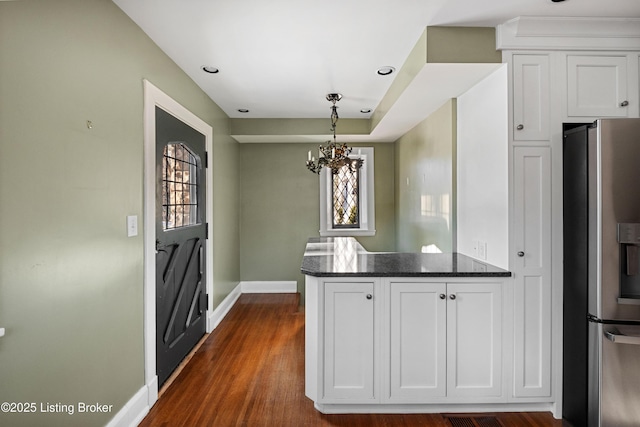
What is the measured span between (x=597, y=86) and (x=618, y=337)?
1.48m

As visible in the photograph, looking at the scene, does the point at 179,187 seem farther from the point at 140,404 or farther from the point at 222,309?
the point at 222,309

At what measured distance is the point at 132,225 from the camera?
208 centimetres

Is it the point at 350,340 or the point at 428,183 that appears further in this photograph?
the point at 428,183

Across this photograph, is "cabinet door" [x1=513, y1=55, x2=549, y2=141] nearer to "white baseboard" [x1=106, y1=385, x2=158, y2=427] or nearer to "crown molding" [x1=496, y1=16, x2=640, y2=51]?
"crown molding" [x1=496, y1=16, x2=640, y2=51]

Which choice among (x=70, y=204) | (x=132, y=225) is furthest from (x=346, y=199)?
(x=70, y=204)

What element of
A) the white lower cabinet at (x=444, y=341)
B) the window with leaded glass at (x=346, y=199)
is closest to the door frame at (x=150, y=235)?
the white lower cabinet at (x=444, y=341)

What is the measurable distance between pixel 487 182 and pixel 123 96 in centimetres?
236

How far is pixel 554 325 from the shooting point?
2.15m

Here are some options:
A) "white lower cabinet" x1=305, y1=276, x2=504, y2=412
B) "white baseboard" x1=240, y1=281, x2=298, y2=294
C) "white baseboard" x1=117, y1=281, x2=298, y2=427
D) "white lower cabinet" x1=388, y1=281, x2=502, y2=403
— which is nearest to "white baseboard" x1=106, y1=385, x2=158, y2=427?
"white baseboard" x1=117, y1=281, x2=298, y2=427

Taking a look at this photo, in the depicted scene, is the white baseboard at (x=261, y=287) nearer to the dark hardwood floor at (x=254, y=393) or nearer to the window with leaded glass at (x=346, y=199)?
the window with leaded glass at (x=346, y=199)

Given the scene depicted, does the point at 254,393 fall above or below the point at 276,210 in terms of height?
below

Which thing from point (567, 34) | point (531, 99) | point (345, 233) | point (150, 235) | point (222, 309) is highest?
point (567, 34)

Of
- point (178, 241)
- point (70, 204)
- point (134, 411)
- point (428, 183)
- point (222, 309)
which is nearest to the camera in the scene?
point (70, 204)

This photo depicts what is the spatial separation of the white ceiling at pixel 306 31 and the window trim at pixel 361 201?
1812 millimetres
